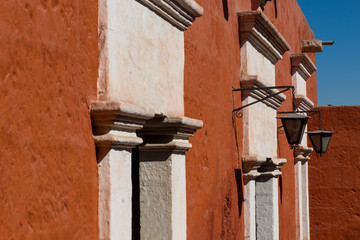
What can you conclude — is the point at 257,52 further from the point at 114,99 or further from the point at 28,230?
the point at 28,230

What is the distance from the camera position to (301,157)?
1095cm

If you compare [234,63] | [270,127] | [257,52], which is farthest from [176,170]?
[270,127]

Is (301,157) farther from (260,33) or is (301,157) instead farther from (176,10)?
(176,10)

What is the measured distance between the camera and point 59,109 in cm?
287

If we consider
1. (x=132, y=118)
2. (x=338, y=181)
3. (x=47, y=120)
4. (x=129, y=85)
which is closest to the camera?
(x=47, y=120)

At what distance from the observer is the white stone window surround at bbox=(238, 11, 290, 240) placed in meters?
6.66

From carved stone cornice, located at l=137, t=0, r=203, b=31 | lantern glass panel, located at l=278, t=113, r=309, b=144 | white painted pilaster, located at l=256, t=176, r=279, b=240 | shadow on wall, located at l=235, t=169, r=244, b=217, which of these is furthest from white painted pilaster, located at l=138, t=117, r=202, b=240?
white painted pilaster, located at l=256, t=176, r=279, b=240

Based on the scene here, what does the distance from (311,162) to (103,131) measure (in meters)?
10.1

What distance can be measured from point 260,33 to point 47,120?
442 cm

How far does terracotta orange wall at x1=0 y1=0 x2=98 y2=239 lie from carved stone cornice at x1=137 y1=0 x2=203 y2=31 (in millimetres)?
675

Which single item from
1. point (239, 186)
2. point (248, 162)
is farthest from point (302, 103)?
point (239, 186)

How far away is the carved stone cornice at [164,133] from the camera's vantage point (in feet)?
13.4

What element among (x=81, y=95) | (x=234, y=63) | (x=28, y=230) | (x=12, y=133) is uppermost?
(x=234, y=63)

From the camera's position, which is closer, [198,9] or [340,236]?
[198,9]
